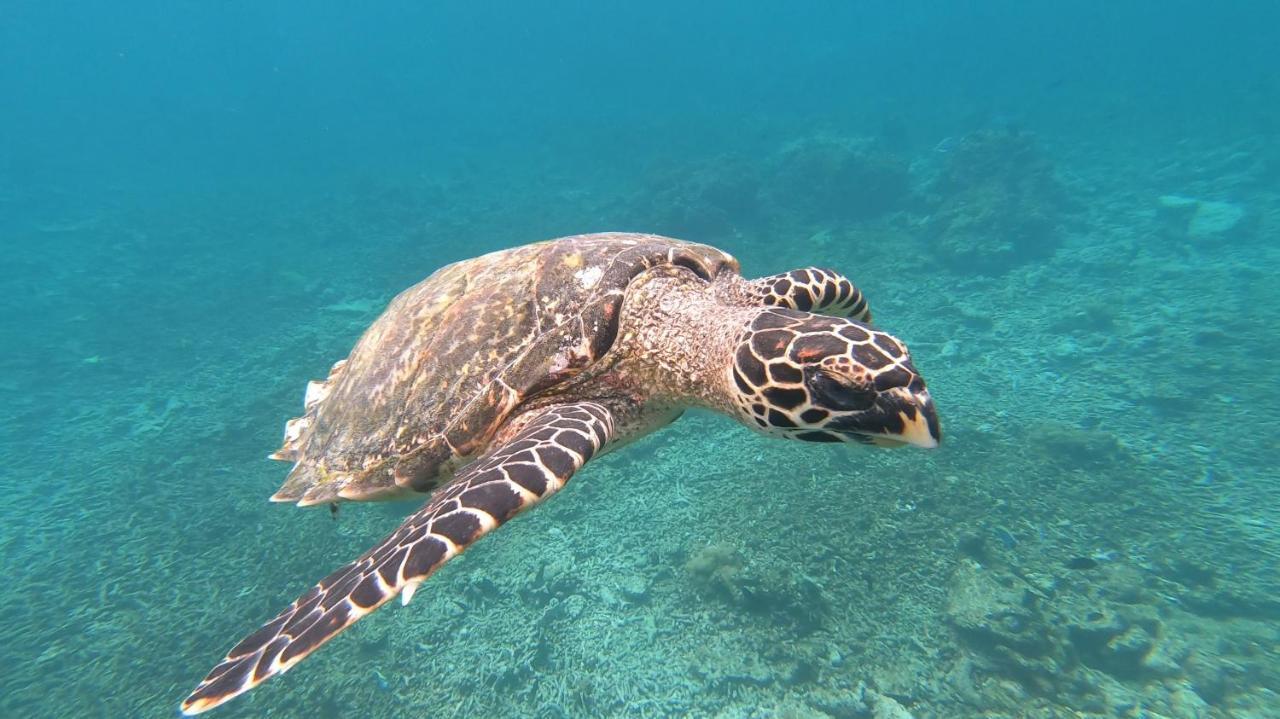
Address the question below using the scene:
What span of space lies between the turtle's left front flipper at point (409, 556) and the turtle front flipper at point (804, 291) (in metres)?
1.69

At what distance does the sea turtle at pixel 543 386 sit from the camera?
6.58ft

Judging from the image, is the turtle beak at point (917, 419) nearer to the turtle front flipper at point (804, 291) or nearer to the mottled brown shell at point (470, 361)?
the turtle front flipper at point (804, 291)

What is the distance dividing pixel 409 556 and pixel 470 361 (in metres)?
1.27

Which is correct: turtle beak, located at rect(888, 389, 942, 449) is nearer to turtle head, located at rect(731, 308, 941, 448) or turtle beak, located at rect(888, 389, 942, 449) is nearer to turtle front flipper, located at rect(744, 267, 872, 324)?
turtle head, located at rect(731, 308, 941, 448)

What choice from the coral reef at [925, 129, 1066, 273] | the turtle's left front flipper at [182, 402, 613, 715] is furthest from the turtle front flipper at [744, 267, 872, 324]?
the coral reef at [925, 129, 1066, 273]

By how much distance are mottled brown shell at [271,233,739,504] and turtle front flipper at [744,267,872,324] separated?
400mm

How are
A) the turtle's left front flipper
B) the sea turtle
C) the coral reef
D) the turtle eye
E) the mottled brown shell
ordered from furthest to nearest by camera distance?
the coral reef
the mottled brown shell
the turtle eye
the sea turtle
the turtle's left front flipper

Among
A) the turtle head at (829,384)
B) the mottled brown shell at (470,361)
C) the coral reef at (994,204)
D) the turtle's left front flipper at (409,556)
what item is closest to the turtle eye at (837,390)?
the turtle head at (829,384)

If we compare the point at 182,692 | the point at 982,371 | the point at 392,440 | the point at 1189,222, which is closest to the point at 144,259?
the point at 182,692

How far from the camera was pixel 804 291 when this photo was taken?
3484mm

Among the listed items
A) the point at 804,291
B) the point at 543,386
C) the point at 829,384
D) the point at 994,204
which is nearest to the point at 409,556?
the point at 543,386

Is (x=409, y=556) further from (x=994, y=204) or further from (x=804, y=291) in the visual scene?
(x=994, y=204)

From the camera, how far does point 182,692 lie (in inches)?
186

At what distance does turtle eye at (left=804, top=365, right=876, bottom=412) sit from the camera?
211 cm
